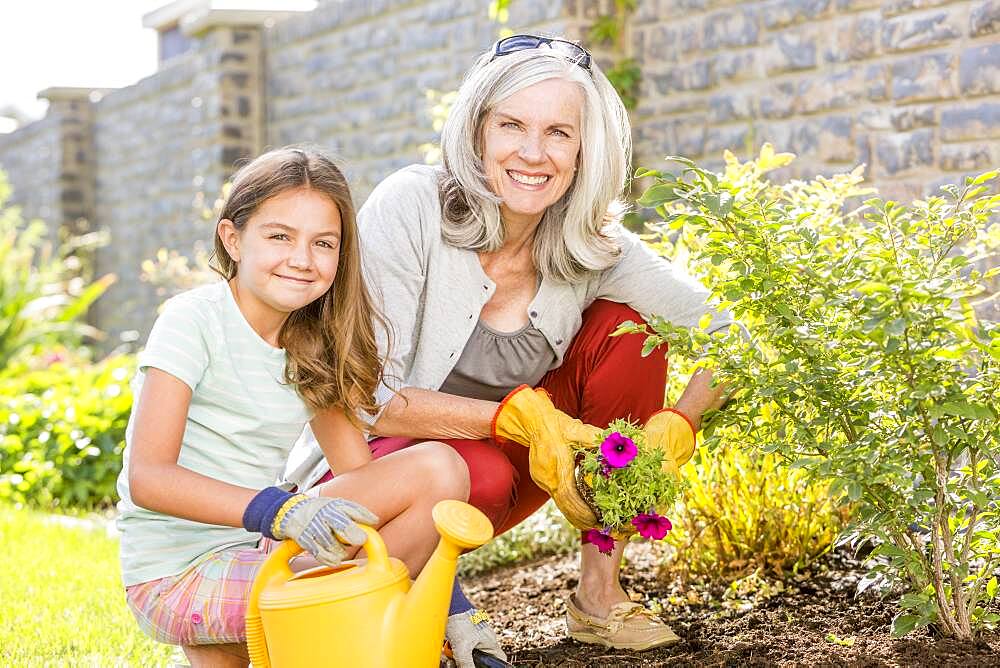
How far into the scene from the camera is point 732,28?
4.75 m

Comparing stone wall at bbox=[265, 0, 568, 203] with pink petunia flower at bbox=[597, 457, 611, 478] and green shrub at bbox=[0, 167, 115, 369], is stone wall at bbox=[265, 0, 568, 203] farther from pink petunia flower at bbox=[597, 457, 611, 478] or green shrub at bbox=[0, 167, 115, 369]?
pink petunia flower at bbox=[597, 457, 611, 478]

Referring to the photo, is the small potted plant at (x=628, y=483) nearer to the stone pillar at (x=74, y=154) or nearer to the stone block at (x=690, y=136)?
the stone block at (x=690, y=136)

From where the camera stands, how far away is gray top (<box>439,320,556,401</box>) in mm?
2525

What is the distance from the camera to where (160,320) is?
2070 mm

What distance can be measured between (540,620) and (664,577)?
37 cm

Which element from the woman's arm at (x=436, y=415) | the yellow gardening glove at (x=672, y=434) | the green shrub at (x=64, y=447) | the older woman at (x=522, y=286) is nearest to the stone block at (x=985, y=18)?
the older woman at (x=522, y=286)

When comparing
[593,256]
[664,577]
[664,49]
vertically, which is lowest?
[664,577]

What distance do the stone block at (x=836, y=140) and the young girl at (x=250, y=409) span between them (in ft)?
8.66

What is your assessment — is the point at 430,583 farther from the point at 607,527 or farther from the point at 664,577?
the point at 664,577

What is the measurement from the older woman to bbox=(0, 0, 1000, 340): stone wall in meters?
0.29

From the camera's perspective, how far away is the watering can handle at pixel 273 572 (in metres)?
1.77

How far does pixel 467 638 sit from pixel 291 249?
2.67ft

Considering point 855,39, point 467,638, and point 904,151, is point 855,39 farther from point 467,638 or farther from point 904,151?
point 467,638

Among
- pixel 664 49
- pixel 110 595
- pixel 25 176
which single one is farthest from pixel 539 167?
pixel 25 176
